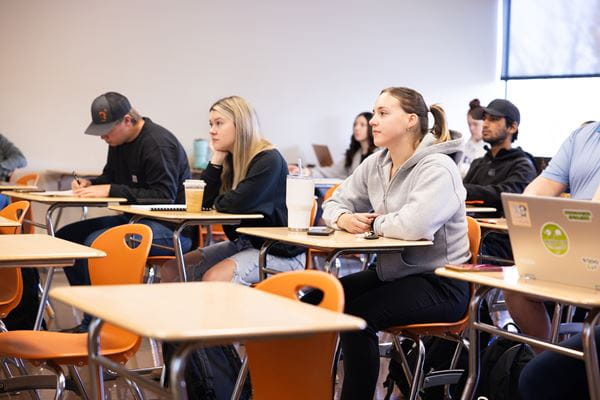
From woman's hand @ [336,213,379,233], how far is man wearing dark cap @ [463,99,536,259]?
168cm

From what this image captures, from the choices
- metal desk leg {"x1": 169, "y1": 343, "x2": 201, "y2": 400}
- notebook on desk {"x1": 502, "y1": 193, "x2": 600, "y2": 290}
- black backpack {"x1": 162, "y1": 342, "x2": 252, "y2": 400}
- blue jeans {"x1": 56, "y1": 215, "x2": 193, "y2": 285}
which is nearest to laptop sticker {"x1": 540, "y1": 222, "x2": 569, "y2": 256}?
notebook on desk {"x1": 502, "y1": 193, "x2": 600, "y2": 290}

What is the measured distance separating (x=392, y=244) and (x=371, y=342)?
0.32 meters

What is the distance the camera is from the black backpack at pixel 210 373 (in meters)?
2.59

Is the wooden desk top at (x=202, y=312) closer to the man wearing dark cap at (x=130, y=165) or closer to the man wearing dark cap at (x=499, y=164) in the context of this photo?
the man wearing dark cap at (x=130, y=165)

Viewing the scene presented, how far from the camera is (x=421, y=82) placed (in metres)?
8.16

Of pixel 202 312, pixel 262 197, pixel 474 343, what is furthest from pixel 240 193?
pixel 202 312

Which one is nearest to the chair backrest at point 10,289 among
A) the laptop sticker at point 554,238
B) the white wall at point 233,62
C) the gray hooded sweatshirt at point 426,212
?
the gray hooded sweatshirt at point 426,212

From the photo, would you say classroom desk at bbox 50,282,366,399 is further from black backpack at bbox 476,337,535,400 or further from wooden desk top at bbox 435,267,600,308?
black backpack at bbox 476,337,535,400

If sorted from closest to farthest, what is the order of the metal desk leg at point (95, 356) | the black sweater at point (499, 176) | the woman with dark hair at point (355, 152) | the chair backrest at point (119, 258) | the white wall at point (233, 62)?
the metal desk leg at point (95, 356) < the chair backrest at point (119, 258) < the black sweater at point (499, 176) < the white wall at point (233, 62) < the woman with dark hair at point (355, 152)

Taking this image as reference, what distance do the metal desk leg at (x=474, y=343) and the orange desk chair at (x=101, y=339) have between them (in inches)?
34.8

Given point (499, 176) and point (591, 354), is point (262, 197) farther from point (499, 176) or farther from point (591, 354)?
point (591, 354)

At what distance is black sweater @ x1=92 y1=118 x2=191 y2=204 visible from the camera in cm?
Answer: 433

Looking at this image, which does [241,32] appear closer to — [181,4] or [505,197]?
[181,4]

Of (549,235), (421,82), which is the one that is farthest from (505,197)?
(421,82)
